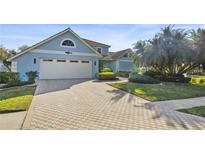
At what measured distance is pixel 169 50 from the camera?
18172 mm

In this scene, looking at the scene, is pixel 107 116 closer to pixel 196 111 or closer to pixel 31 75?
pixel 196 111

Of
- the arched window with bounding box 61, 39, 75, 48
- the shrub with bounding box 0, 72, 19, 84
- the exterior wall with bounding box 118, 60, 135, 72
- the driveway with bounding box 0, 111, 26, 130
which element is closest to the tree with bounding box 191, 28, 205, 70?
the arched window with bounding box 61, 39, 75, 48

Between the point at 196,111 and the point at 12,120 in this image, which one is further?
the point at 196,111

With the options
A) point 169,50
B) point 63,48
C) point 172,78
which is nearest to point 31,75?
point 63,48

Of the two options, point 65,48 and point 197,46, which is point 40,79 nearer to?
point 65,48

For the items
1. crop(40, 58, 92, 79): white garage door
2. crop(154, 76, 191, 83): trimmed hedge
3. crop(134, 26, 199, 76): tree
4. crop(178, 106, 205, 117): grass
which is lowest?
crop(178, 106, 205, 117): grass

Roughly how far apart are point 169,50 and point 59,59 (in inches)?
398

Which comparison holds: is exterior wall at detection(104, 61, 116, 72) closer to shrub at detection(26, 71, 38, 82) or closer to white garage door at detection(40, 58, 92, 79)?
white garage door at detection(40, 58, 92, 79)

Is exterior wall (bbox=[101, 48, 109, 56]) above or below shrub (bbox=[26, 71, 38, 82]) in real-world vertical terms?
above

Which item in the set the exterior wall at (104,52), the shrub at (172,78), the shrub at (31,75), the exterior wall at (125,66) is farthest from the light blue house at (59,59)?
the exterior wall at (125,66)

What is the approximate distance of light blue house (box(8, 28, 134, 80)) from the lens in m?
19.2

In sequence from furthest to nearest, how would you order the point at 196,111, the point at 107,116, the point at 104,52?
the point at 104,52 → the point at 196,111 → the point at 107,116
